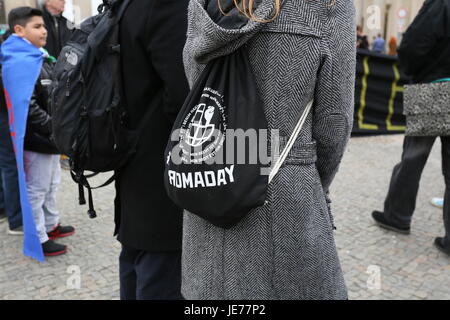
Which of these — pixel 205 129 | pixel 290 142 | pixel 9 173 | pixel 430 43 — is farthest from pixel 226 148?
pixel 9 173

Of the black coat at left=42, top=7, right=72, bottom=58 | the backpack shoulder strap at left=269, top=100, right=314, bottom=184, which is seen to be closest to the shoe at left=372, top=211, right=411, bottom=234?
the backpack shoulder strap at left=269, top=100, right=314, bottom=184

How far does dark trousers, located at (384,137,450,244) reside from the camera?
3.71 m

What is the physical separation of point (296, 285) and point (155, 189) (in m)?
0.82

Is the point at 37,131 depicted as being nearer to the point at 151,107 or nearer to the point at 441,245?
the point at 151,107

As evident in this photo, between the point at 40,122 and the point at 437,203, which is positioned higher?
the point at 40,122

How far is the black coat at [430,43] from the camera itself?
345 cm

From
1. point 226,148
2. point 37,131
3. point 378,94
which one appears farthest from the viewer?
point 378,94

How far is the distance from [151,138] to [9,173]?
2.62 m

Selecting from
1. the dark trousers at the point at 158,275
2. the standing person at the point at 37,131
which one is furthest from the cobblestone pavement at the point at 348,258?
the dark trousers at the point at 158,275

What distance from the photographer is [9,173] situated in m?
4.03

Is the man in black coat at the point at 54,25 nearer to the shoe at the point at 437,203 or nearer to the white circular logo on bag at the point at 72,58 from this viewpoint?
the white circular logo on bag at the point at 72,58

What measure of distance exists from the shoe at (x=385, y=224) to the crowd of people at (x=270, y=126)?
2.66 meters
